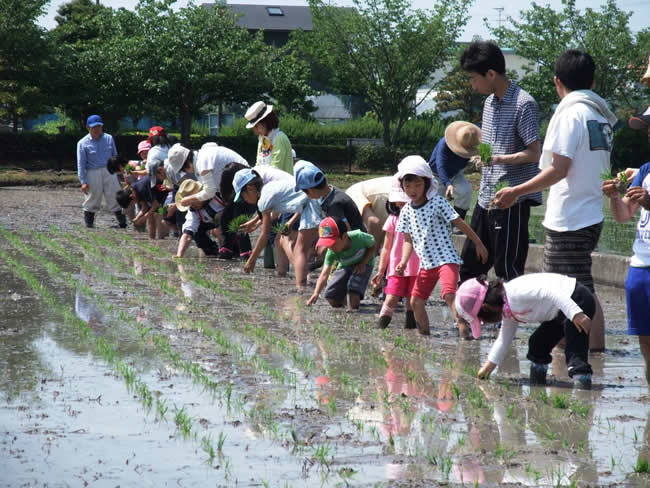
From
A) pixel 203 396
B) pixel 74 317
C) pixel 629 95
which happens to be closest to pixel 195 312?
pixel 74 317

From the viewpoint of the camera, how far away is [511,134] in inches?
292

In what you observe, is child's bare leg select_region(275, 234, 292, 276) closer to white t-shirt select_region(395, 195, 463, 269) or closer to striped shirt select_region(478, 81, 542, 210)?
white t-shirt select_region(395, 195, 463, 269)

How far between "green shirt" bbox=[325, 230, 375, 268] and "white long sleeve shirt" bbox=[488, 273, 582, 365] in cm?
305

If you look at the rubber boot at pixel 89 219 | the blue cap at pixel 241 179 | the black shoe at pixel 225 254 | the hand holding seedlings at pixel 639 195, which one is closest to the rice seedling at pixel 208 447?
the hand holding seedlings at pixel 639 195

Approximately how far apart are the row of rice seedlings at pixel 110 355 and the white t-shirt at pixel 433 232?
7.88ft

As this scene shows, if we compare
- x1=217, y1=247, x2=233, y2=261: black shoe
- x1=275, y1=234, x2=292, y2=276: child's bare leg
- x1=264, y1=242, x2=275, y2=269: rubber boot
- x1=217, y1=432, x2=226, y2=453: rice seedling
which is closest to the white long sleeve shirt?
x1=217, y1=432, x2=226, y2=453: rice seedling

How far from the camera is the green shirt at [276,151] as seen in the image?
11.6m

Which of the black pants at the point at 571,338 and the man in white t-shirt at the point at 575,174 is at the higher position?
the man in white t-shirt at the point at 575,174

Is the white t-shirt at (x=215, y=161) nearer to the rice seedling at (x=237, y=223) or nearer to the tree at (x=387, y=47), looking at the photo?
the rice seedling at (x=237, y=223)

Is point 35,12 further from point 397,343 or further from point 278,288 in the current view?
point 397,343

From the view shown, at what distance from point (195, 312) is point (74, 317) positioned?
40.3 inches

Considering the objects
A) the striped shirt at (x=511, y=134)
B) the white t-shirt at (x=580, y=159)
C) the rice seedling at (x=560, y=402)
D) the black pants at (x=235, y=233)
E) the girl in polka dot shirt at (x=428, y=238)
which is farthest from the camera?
the black pants at (x=235, y=233)

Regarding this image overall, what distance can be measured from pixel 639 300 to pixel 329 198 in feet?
13.5

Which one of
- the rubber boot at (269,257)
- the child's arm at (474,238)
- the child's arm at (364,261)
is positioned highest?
the child's arm at (474,238)
